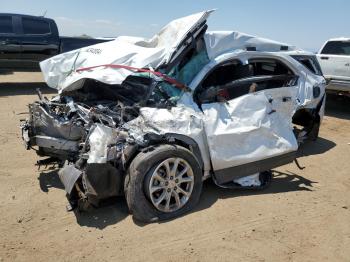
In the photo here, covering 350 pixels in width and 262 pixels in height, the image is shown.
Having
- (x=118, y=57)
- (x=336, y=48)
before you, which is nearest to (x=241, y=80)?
(x=118, y=57)

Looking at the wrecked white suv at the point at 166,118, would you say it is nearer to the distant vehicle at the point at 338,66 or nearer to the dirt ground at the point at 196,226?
the dirt ground at the point at 196,226

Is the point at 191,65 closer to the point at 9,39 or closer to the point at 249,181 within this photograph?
the point at 249,181

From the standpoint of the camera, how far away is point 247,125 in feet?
15.7

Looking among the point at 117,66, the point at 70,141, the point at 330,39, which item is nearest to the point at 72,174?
the point at 70,141

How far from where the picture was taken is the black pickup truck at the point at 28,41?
12016mm

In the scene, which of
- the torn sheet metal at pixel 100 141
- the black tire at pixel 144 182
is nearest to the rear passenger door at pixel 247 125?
the black tire at pixel 144 182

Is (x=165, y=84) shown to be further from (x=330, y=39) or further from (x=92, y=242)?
(x=330, y=39)

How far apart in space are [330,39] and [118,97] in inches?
304

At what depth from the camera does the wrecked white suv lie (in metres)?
4.09

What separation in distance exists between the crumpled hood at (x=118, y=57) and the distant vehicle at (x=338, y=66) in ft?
18.9

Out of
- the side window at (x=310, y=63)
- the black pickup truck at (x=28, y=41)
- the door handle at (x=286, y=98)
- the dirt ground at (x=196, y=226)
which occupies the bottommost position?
the black pickup truck at (x=28, y=41)

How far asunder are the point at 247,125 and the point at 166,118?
1.03 m

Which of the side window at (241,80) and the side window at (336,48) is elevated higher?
the side window at (241,80)

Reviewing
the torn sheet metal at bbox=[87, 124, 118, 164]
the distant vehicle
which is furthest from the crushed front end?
the distant vehicle
